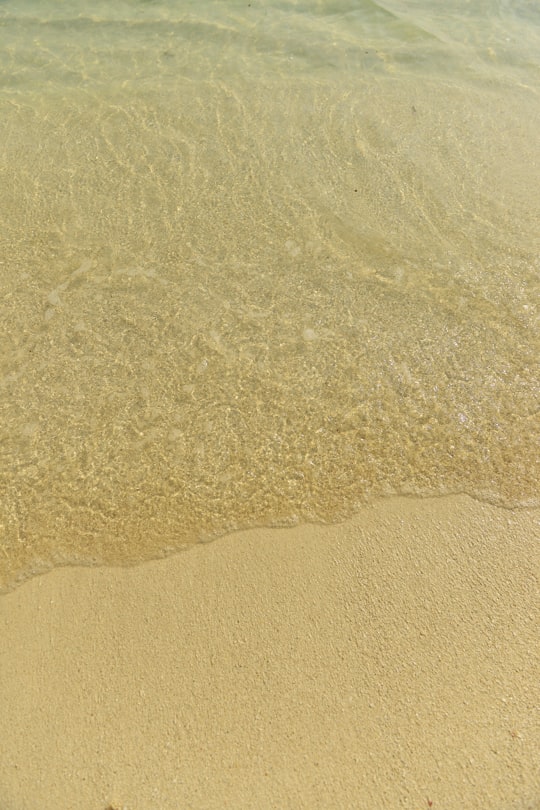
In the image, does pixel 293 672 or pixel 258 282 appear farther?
pixel 258 282

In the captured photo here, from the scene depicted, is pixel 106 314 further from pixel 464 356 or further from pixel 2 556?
pixel 464 356

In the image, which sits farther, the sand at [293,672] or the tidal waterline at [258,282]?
the tidal waterline at [258,282]

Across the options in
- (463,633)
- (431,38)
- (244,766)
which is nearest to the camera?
(244,766)

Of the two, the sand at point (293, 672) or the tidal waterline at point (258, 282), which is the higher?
the tidal waterline at point (258, 282)

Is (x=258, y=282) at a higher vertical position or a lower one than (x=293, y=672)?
higher

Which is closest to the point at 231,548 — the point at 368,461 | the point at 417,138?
the point at 368,461
